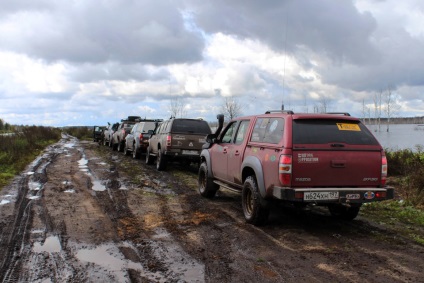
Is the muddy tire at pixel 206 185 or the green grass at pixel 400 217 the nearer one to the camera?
the green grass at pixel 400 217

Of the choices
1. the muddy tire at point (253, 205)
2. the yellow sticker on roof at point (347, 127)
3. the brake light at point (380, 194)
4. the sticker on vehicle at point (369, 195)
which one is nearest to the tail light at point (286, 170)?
the muddy tire at point (253, 205)

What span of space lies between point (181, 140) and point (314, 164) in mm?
8286

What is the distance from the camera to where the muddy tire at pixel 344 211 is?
23.1 feet

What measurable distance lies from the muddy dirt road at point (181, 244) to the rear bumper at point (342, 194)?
582mm

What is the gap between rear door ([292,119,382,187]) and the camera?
594 centimetres

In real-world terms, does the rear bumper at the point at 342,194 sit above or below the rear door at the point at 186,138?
below

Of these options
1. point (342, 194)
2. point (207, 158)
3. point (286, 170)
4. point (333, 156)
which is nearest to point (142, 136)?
point (207, 158)

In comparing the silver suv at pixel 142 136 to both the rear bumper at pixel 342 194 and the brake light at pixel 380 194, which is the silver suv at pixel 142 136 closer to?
the rear bumper at pixel 342 194

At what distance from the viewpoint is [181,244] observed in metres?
5.69

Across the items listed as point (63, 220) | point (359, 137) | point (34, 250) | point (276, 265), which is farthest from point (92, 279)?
point (359, 137)

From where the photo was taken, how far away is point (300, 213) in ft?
25.7

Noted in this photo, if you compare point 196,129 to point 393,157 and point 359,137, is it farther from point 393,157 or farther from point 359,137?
point 359,137

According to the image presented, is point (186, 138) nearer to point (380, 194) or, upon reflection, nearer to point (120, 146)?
point (380, 194)

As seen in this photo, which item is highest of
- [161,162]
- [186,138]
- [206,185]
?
[186,138]
